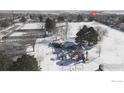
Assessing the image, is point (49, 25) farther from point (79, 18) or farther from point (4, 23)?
point (4, 23)

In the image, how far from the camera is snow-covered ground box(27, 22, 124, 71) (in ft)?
7.68

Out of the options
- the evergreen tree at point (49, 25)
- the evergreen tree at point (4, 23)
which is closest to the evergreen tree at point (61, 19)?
the evergreen tree at point (49, 25)

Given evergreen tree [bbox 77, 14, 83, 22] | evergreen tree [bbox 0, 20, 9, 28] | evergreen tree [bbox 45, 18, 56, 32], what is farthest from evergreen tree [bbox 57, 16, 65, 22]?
evergreen tree [bbox 0, 20, 9, 28]

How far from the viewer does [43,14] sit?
2.31m

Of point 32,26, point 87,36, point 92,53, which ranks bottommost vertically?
point 92,53

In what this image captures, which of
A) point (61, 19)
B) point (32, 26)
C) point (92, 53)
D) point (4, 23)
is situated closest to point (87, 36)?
point (92, 53)

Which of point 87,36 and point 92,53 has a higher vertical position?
point 87,36

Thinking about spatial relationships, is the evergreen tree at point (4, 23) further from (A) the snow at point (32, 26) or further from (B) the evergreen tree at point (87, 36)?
Answer: (B) the evergreen tree at point (87, 36)

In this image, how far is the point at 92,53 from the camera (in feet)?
7.82

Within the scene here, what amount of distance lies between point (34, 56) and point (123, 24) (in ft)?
3.63
